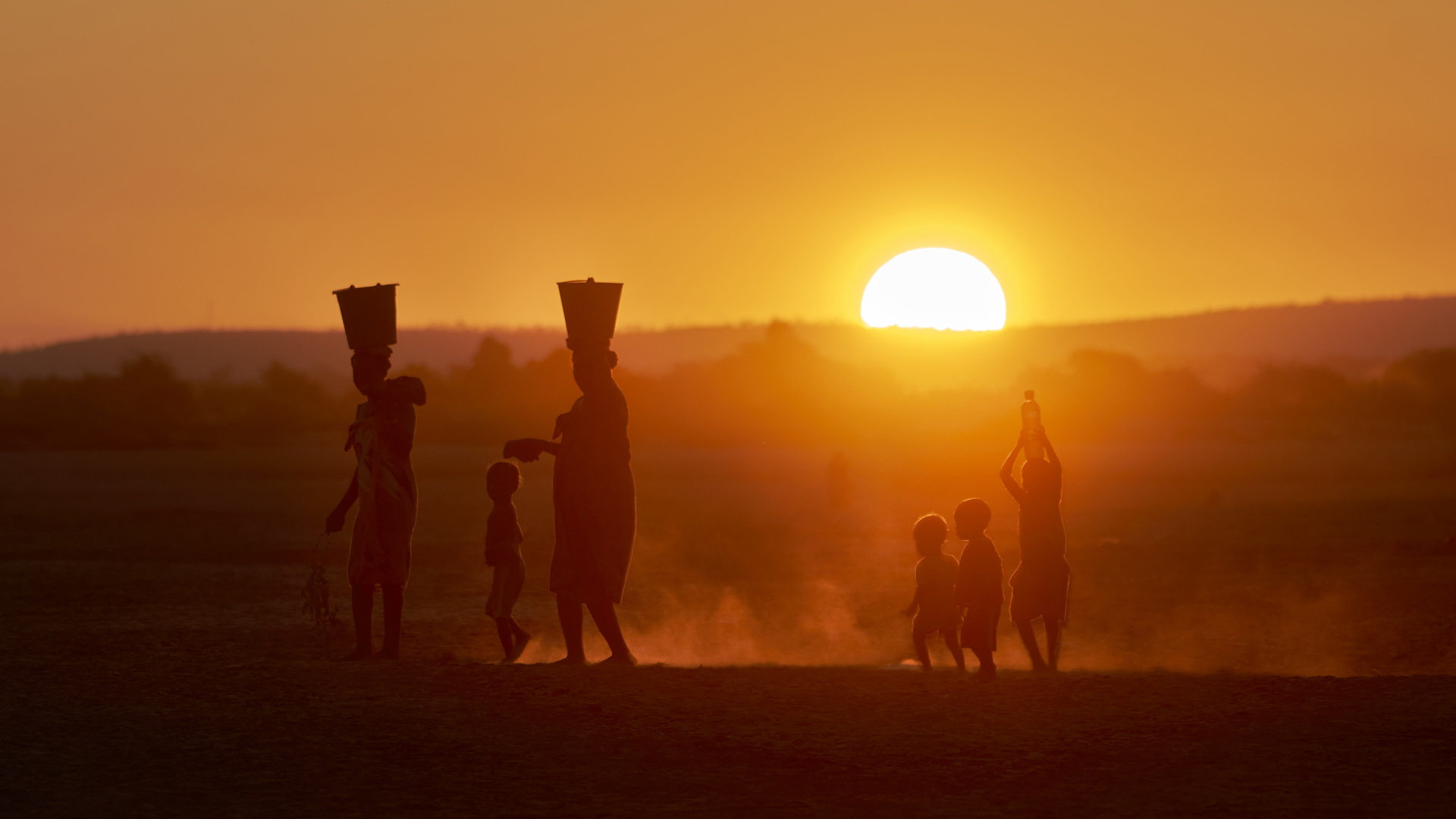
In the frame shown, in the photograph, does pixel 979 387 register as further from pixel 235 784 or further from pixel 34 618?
pixel 235 784

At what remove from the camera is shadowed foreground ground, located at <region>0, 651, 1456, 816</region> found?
6.63m

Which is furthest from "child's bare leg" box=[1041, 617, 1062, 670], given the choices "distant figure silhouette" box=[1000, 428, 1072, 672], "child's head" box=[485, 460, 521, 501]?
"child's head" box=[485, 460, 521, 501]

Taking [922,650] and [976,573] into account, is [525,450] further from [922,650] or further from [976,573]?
[976,573]

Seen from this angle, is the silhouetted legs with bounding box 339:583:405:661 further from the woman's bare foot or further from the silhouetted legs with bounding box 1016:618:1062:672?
the silhouetted legs with bounding box 1016:618:1062:672

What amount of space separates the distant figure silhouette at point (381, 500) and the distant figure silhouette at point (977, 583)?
12.3 ft

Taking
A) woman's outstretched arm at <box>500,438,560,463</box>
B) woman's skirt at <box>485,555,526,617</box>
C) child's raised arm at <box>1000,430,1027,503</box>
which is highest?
woman's outstretched arm at <box>500,438,560,463</box>

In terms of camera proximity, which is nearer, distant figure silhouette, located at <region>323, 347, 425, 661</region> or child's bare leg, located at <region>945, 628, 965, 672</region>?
child's bare leg, located at <region>945, 628, 965, 672</region>

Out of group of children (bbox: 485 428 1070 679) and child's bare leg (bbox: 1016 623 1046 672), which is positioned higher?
group of children (bbox: 485 428 1070 679)

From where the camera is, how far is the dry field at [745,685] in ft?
22.4

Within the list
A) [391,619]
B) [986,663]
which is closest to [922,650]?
[986,663]

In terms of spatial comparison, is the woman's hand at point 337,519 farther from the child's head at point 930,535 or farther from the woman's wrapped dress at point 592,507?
the child's head at point 930,535

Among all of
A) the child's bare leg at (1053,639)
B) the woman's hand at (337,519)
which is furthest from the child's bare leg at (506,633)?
the child's bare leg at (1053,639)

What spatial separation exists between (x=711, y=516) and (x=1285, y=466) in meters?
22.0

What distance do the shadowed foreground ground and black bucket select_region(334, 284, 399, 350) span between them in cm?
235
